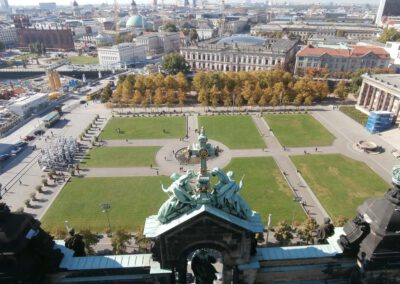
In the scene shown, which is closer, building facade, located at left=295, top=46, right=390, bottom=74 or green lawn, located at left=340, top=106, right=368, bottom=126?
green lawn, located at left=340, top=106, right=368, bottom=126

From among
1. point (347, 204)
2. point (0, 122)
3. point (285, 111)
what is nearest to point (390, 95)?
point (285, 111)

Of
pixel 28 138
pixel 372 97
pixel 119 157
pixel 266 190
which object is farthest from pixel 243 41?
pixel 266 190

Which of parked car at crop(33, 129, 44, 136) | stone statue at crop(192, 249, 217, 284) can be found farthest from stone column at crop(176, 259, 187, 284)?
parked car at crop(33, 129, 44, 136)

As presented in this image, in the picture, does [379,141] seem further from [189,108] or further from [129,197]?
[129,197]

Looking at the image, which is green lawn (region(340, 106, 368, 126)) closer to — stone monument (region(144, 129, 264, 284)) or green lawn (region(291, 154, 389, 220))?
green lawn (region(291, 154, 389, 220))

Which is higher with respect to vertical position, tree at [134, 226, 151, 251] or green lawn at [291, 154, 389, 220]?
tree at [134, 226, 151, 251]

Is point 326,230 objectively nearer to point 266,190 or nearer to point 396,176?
point 396,176
